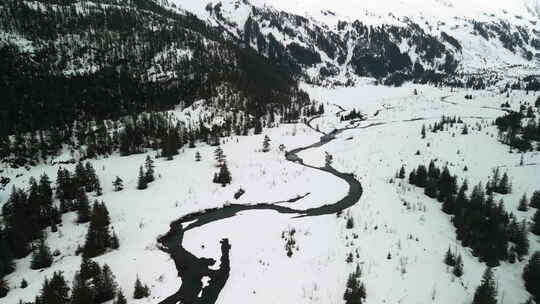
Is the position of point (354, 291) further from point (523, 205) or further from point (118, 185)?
point (118, 185)

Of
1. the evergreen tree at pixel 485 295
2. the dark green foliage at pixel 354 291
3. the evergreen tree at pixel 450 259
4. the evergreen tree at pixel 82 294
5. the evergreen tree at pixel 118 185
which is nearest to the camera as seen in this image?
the evergreen tree at pixel 485 295

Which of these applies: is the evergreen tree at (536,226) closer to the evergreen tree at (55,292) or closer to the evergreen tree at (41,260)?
the evergreen tree at (55,292)

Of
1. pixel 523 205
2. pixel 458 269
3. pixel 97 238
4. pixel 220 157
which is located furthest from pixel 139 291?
pixel 523 205

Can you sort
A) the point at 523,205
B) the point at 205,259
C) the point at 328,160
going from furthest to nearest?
1. the point at 328,160
2. the point at 523,205
3. the point at 205,259

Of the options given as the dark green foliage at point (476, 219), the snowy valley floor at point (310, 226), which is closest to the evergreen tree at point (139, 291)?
the snowy valley floor at point (310, 226)

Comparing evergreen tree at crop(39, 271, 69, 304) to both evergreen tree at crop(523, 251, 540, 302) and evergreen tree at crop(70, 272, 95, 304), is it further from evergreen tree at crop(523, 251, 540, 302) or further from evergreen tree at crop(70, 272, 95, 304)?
evergreen tree at crop(523, 251, 540, 302)

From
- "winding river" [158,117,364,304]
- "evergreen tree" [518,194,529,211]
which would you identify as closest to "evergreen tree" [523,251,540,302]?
"evergreen tree" [518,194,529,211]

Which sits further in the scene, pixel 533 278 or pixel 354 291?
pixel 533 278
